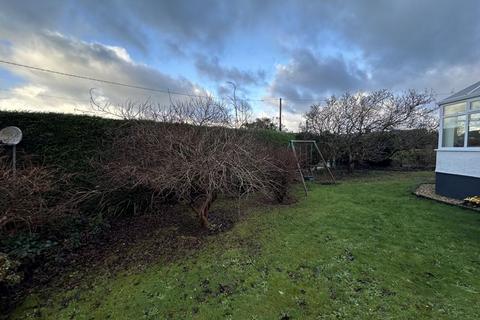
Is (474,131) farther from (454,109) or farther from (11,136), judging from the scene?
(11,136)

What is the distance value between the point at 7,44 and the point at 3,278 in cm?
665

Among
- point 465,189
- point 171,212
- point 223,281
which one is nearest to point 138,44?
point 171,212

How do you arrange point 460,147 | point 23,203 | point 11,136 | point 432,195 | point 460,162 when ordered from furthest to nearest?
point 432,195
point 460,147
point 460,162
point 11,136
point 23,203

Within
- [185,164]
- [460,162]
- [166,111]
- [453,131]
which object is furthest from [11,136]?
[453,131]

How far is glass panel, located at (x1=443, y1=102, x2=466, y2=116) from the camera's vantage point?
683cm

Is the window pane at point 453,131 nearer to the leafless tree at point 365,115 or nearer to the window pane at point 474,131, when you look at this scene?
the window pane at point 474,131

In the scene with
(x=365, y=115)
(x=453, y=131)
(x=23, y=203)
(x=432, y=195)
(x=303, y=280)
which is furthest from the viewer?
(x=365, y=115)

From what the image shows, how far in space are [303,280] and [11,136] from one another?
5.10m

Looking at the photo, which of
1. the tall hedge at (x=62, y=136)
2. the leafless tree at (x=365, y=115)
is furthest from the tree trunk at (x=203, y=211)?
the leafless tree at (x=365, y=115)

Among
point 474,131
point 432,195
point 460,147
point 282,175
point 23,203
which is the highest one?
point 474,131

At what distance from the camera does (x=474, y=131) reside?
6.40 meters

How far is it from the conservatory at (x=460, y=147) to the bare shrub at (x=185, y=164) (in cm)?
600

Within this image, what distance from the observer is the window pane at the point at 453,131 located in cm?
680

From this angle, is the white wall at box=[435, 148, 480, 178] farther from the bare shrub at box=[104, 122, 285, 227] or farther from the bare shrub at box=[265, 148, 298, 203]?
the bare shrub at box=[104, 122, 285, 227]
